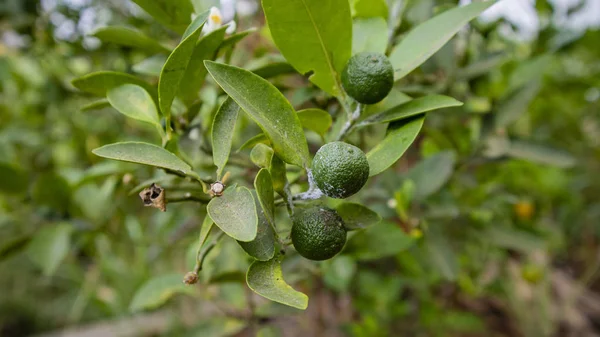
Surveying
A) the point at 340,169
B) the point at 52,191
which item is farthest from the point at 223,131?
the point at 52,191

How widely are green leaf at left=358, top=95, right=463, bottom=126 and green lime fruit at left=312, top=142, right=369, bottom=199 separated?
106 millimetres

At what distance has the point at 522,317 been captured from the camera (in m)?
1.72

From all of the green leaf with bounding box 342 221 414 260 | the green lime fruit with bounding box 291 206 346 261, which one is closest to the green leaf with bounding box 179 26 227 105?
the green lime fruit with bounding box 291 206 346 261

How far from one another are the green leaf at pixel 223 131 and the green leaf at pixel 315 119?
8 cm

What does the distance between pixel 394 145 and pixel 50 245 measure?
2.65 ft

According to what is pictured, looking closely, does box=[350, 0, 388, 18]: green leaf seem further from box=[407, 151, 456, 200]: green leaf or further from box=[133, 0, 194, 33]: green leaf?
box=[407, 151, 456, 200]: green leaf

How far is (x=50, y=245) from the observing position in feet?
3.29

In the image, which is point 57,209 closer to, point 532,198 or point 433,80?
point 433,80

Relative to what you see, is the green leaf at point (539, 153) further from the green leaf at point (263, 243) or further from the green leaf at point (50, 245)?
the green leaf at point (50, 245)

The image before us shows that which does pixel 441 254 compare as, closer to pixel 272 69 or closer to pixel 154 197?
pixel 272 69

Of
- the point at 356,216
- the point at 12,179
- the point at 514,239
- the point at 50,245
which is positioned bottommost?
the point at 514,239

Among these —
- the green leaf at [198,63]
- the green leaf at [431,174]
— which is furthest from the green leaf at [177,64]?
the green leaf at [431,174]

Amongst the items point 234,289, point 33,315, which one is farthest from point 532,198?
point 33,315

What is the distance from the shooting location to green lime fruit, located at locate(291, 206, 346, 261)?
18.1 inches
